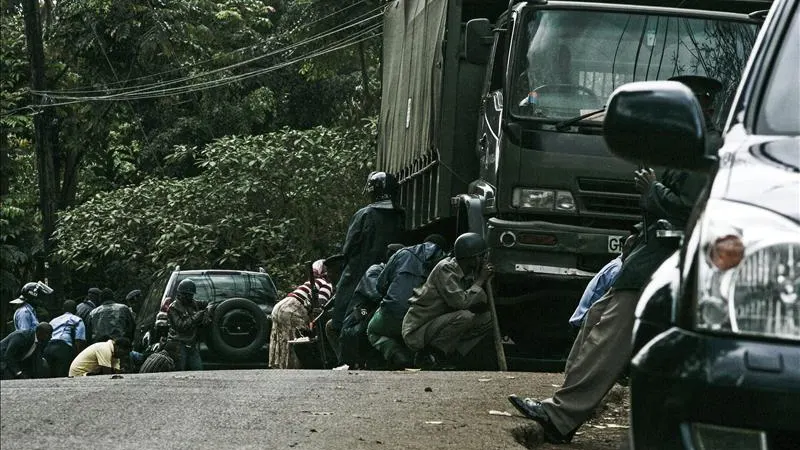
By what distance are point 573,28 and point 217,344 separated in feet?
30.2

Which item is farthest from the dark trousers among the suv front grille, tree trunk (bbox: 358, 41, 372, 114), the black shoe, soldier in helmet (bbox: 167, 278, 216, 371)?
the black shoe

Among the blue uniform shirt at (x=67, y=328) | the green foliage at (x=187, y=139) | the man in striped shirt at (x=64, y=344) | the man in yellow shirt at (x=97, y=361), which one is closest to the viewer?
the man in yellow shirt at (x=97, y=361)

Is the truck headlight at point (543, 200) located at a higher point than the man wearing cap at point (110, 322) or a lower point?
higher

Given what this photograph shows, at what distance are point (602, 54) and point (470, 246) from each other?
1.72 meters

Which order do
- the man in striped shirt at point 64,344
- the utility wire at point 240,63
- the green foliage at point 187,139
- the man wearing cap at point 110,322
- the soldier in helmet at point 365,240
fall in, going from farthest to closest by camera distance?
the green foliage at point 187,139, the utility wire at point 240,63, the man wearing cap at point 110,322, the man in striped shirt at point 64,344, the soldier in helmet at point 365,240

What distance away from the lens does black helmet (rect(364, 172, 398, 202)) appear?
15172 mm

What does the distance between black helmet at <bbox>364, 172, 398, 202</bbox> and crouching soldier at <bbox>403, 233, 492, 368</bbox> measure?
2.80 meters

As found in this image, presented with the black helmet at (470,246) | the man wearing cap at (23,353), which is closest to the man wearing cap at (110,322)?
the man wearing cap at (23,353)

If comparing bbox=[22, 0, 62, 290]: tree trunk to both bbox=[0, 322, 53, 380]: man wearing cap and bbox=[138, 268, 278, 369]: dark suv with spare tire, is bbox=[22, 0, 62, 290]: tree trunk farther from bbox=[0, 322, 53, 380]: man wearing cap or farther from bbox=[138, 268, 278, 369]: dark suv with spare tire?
bbox=[0, 322, 53, 380]: man wearing cap

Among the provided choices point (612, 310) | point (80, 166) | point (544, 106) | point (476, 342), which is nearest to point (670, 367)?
point (612, 310)

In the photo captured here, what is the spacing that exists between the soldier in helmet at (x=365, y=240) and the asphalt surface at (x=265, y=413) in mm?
4150

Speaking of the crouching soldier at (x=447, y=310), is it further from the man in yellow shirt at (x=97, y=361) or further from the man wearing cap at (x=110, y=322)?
the man wearing cap at (x=110, y=322)

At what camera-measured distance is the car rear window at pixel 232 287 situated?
21.3m

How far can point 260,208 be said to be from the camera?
2911 centimetres
